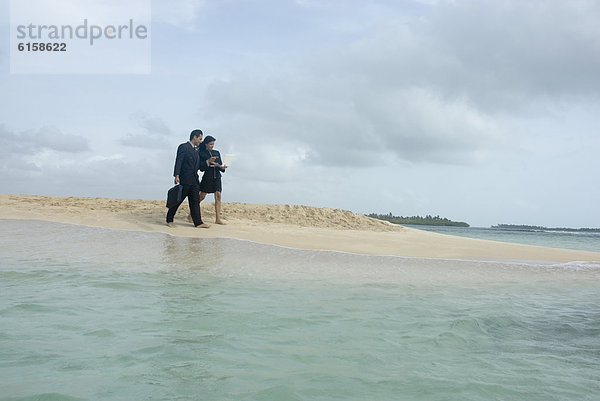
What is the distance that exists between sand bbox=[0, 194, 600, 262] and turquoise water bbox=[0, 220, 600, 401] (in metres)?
2.76

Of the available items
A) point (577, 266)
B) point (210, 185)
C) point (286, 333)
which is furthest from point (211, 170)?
point (286, 333)

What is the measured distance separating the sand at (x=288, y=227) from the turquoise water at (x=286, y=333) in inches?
109

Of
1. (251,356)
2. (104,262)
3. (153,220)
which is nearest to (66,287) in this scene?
(104,262)

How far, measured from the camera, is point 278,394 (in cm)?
240

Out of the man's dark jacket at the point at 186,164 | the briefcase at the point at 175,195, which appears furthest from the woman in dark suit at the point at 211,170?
the briefcase at the point at 175,195

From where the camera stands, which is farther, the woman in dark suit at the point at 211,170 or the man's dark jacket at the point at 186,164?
the woman in dark suit at the point at 211,170

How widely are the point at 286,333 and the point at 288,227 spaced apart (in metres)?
8.76

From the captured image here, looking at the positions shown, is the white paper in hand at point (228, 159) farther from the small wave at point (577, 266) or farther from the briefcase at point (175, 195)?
the small wave at point (577, 266)

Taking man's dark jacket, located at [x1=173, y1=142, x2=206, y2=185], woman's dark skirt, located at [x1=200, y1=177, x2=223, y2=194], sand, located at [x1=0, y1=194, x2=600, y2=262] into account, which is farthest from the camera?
woman's dark skirt, located at [x1=200, y1=177, x2=223, y2=194]

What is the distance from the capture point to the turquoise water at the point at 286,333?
2539 millimetres

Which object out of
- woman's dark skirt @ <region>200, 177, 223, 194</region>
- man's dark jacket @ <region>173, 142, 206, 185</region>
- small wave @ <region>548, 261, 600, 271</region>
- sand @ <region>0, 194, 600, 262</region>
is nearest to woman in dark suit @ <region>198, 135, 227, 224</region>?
woman's dark skirt @ <region>200, 177, 223, 194</region>

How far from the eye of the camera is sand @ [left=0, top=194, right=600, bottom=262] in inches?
386

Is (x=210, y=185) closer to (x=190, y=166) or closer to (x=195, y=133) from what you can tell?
(x=190, y=166)

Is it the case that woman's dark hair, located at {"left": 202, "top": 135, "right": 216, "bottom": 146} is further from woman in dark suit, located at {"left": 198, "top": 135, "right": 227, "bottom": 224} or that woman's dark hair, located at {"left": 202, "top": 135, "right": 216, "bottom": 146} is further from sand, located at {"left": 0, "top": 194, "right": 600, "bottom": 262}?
sand, located at {"left": 0, "top": 194, "right": 600, "bottom": 262}
